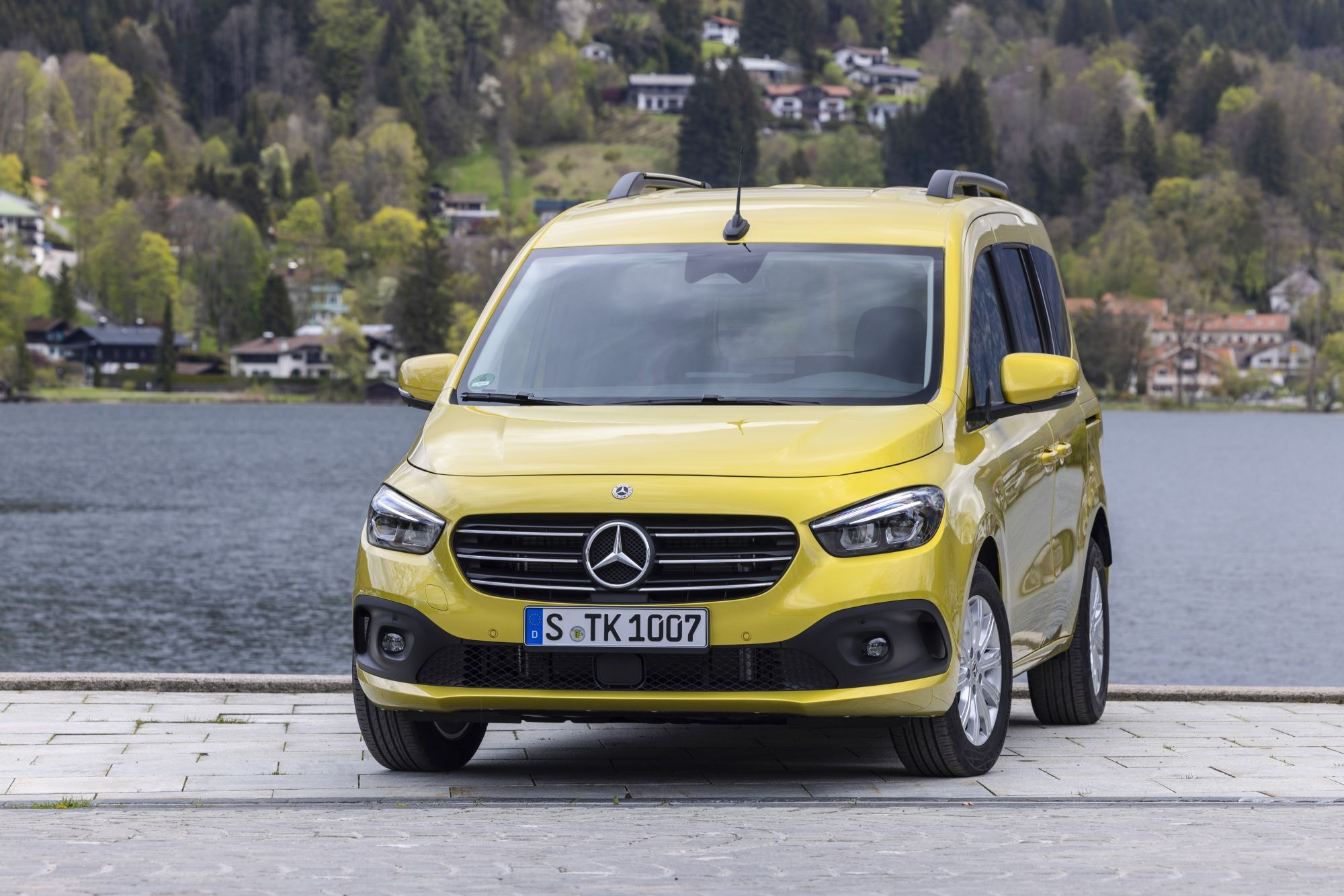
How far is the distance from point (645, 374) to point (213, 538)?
48.6 m

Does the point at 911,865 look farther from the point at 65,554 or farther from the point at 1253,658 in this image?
the point at 65,554

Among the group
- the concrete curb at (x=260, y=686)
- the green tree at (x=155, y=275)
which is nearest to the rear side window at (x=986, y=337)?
the concrete curb at (x=260, y=686)

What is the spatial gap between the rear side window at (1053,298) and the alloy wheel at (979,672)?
95.0 inches

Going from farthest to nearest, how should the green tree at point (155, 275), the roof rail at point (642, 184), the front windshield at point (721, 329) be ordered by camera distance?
the green tree at point (155, 275) → the roof rail at point (642, 184) → the front windshield at point (721, 329)

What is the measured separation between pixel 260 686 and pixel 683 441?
3.75 meters

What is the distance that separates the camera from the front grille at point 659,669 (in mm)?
6762

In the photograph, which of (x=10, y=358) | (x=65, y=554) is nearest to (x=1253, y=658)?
(x=65, y=554)

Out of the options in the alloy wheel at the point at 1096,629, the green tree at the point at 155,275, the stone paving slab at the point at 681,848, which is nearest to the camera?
the stone paving slab at the point at 681,848

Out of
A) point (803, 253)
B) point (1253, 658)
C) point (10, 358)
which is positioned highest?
point (803, 253)

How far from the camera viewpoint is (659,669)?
680 centimetres

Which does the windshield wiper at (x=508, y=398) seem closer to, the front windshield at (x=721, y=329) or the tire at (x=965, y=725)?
the front windshield at (x=721, y=329)

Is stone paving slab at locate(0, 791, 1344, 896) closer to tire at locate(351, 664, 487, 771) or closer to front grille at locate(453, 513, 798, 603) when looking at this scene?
front grille at locate(453, 513, 798, 603)

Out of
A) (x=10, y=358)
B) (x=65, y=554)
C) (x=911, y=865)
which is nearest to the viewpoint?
(x=911, y=865)

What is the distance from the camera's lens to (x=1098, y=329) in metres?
184
